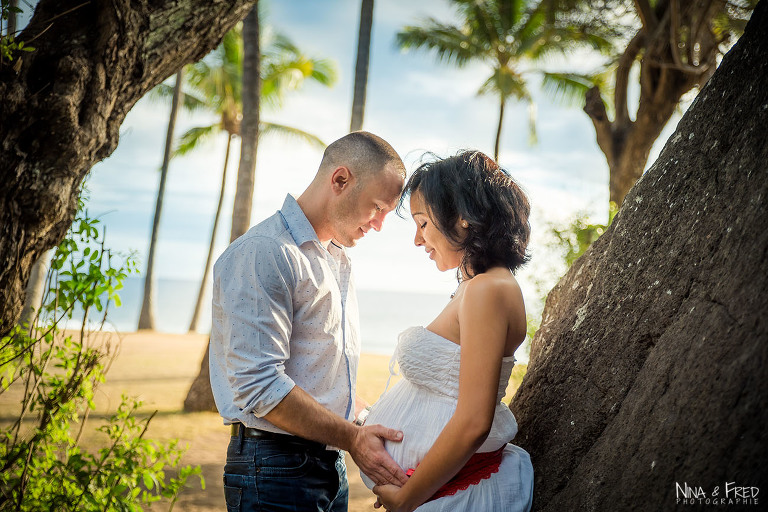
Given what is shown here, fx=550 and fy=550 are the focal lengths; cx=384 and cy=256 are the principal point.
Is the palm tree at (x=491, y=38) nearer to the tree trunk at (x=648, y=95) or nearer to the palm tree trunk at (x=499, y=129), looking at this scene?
the palm tree trunk at (x=499, y=129)

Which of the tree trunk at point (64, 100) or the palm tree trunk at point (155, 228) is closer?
the tree trunk at point (64, 100)

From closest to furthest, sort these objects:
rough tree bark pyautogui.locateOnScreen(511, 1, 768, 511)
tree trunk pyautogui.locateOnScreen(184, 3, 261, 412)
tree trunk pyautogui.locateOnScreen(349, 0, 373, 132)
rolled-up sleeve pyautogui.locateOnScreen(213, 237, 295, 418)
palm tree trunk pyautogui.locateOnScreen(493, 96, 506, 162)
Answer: rough tree bark pyautogui.locateOnScreen(511, 1, 768, 511), rolled-up sleeve pyautogui.locateOnScreen(213, 237, 295, 418), tree trunk pyautogui.locateOnScreen(349, 0, 373, 132), tree trunk pyautogui.locateOnScreen(184, 3, 261, 412), palm tree trunk pyautogui.locateOnScreen(493, 96, 506, 162)

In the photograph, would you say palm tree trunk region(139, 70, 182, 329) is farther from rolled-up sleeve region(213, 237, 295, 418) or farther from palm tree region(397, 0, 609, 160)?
rolled-up sleeve region(213, 237, 295, 418)

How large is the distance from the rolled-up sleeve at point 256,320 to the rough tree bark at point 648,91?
681cm

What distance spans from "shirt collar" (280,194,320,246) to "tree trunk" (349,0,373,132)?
652cm

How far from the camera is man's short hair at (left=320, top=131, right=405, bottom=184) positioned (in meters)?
3.14

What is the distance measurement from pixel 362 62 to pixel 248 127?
2362 millimetres

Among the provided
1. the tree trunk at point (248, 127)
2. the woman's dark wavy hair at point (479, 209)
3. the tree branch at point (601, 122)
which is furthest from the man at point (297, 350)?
the tree trunk at point (248, 127)

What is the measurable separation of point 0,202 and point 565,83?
20.9 metres

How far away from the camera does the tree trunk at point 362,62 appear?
9.30 metres

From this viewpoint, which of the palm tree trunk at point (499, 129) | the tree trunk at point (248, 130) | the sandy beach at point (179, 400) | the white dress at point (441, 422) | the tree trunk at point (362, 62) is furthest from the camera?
the palm tree trunk at point (499, 129)

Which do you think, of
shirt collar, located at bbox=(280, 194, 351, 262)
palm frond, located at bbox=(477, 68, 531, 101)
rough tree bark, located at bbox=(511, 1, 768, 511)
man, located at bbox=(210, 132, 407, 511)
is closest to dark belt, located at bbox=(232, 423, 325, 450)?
man, located at bbox=(210, 132, 407, 511)

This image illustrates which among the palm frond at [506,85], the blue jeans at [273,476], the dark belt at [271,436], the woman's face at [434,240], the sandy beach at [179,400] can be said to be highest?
the palm frond at [506,85]

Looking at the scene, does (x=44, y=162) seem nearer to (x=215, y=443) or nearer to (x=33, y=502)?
(x=33, y=502)
